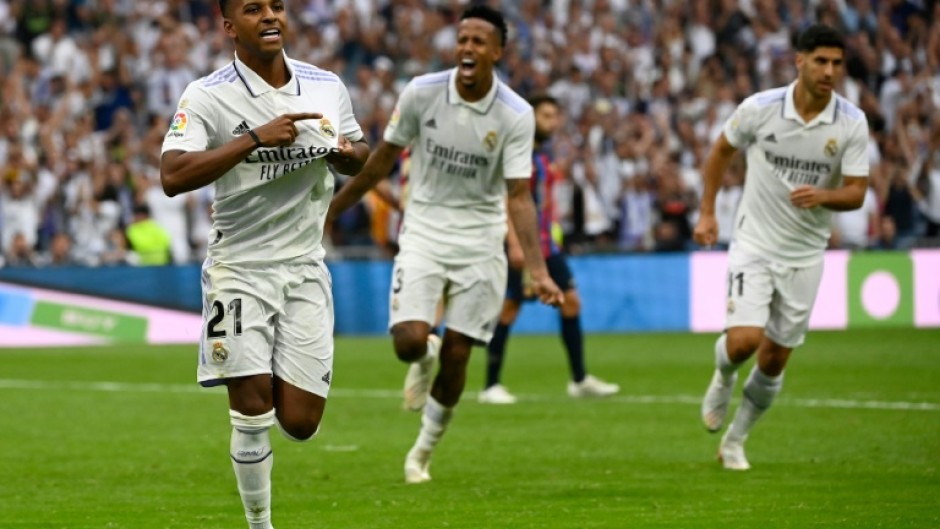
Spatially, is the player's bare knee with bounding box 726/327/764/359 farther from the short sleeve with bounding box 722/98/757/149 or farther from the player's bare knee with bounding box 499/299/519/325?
the player's bare knee with bounding box 499/299/519/325

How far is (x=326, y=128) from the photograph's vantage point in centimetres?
786

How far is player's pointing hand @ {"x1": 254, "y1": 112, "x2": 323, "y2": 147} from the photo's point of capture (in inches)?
289

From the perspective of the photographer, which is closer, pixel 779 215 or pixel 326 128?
pixel 326 128

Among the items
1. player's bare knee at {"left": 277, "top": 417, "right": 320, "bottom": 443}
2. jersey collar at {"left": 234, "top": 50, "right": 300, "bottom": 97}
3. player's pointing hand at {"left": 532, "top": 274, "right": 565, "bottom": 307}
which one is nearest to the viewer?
jersey collar at {"left": 234, "top": 50, "right": 300, "bottom": 97}

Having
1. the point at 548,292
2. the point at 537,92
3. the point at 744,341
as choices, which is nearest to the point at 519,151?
the point at 548,292

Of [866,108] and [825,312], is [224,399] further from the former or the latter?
[866,108]

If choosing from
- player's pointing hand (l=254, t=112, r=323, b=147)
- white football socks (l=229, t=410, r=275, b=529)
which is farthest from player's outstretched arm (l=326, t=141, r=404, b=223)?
player's pointing hand (l=254, t=112, r=323, b=147)

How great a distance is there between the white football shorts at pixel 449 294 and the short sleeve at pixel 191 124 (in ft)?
11.1

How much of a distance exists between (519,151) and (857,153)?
2.21 meters

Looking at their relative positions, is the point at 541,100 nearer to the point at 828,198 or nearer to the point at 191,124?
the point at 828,198

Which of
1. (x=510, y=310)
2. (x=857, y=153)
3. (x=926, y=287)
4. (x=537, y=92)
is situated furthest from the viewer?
(x=926, y=287)

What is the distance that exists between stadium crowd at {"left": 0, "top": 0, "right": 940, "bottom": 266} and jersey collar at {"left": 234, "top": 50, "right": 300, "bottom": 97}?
53.6ft

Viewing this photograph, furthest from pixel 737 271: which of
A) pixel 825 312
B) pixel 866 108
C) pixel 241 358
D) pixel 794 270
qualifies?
pixel 866 108

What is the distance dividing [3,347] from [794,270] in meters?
15.6
